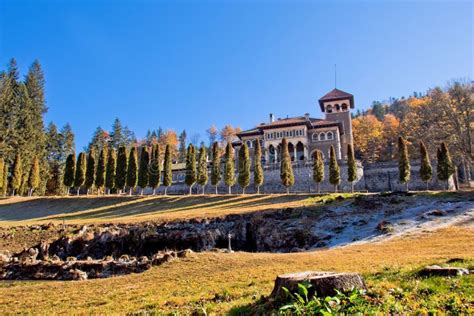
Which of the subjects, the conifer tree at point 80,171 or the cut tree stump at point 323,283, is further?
the conifer tree at point 80,171

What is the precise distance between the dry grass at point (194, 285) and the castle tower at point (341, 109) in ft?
159

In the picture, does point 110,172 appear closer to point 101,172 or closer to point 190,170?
point 101,172

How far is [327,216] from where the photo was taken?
88.0 ft

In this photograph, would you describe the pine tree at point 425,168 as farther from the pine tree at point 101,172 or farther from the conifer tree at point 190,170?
the pine tree at point 101,172

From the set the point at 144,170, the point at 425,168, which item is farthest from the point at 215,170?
the point at 425,168

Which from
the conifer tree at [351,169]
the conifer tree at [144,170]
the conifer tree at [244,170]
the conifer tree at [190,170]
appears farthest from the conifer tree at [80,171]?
the conifer tree at [351,169]

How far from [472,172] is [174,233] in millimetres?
67074

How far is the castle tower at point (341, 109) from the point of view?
63.5 meters

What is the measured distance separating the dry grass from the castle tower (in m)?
48.3

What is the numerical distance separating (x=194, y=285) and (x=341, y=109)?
59.1m

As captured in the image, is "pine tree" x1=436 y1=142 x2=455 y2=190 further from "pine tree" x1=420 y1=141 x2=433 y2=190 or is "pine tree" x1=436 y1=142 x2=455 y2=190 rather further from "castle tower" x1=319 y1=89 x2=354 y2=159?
"castle tower" x1=319 y1=89 x2=354 y2=159

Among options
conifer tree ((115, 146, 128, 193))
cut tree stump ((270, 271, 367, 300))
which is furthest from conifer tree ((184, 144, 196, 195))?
cut tree stump ((270, 271, 367, 300))

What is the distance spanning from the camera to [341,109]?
211 ft

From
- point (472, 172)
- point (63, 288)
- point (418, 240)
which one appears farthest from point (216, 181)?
point (472, 172)
